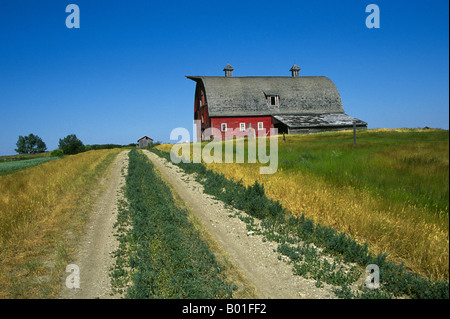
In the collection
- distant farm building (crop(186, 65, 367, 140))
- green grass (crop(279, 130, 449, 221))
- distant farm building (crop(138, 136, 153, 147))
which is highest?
distant farm building (crop(186, 65, 367, 140))

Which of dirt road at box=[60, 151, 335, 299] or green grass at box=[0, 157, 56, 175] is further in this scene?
green grass at box=[0, 157, 56, 175]

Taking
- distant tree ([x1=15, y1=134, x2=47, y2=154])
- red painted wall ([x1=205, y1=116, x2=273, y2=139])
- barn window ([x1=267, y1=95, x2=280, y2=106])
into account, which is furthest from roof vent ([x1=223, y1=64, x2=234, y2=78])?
distant tree ([x1=15, y1=134, x2=47, y2=154])

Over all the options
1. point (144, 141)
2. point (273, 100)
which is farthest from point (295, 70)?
point (144, 141)

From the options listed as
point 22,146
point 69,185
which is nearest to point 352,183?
point 69,185

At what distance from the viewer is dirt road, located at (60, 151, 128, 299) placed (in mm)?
4562

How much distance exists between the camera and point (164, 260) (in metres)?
5.41

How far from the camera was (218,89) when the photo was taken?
4666 cm

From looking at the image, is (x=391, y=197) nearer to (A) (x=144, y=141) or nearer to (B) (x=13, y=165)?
(B) (x=13, y=165)

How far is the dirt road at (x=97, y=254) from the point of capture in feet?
15.0

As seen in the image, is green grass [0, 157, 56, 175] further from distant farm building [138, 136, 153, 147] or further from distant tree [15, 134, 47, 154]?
distant tree [15, 134, 47, 154]
